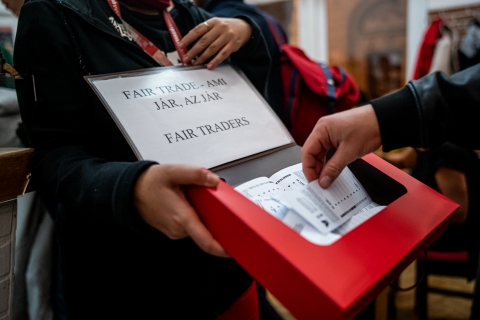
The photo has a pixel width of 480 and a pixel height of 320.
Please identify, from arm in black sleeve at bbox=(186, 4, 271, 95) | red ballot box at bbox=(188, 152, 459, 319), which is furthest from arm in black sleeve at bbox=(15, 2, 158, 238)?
arm in black sleeve at bbox=(186, 4, 271, 95)

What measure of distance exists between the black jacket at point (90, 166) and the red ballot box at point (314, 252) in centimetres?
23

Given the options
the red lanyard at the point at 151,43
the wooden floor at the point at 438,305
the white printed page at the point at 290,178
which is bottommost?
the wooden floor at the point at 438,305

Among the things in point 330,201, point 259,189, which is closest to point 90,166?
point 259,189

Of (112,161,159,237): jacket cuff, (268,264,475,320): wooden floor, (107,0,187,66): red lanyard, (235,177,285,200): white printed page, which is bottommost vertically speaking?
(268,264,475,320): wooden floor

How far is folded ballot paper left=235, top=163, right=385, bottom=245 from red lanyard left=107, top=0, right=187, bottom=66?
341 mm

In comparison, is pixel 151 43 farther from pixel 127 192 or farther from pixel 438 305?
pixel 438 305

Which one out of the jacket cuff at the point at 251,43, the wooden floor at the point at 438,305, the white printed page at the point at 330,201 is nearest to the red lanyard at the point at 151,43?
the jacket cuff at the point at 251,43

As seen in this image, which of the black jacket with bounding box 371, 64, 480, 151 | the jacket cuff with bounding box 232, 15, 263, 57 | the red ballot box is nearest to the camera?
the red ballot box

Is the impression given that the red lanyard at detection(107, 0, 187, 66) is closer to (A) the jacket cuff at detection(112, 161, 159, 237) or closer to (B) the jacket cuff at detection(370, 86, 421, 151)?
(A) the jacket cuff at detection(112, 161, 159, 237)

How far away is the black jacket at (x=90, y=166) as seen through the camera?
0.59 metres

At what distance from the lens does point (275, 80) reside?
1.25 m

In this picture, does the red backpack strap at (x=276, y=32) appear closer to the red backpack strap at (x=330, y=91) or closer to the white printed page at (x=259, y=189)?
the red backpack strap at (x=330, y=91)

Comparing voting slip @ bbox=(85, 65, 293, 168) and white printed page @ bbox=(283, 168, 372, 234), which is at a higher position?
voting slip @ bbox=(85, 65, 293, 168)

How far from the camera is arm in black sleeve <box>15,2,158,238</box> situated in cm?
55
